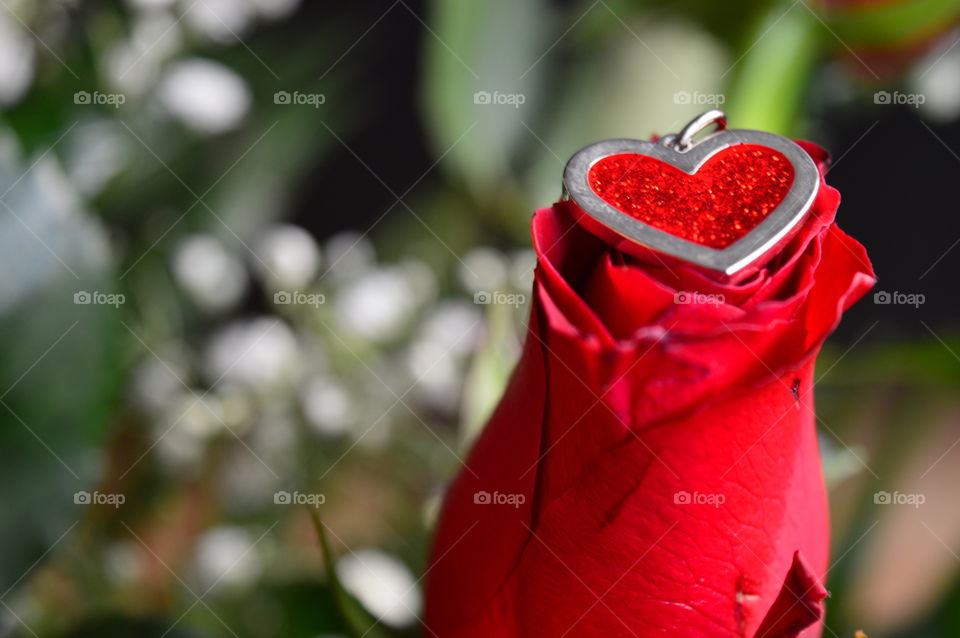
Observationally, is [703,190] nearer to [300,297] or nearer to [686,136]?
[686,136]

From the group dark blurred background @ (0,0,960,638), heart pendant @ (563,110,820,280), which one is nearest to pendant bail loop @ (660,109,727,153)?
heart pendant @ (563,110,820,280)

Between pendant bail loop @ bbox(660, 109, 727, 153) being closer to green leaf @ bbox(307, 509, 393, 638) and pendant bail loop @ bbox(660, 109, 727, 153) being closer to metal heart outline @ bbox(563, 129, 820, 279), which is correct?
metal heart outline @ bbox(563, 129, 820, 279)

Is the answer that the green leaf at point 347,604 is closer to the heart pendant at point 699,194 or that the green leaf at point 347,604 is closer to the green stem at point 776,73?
the heart pendant at point 699,194

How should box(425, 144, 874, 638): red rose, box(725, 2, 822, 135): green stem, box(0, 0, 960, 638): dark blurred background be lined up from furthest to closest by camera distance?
box(725, 2, 822, 135): green stem < box(0, 0, 960, 638): dark blurred background < box(425, 144, 874, 638): red rose

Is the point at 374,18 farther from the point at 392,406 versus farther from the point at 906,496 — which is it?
the point at 906,496

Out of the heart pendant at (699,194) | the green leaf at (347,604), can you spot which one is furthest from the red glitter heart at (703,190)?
the green leaf at (347,604)

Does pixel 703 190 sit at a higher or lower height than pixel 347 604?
higher

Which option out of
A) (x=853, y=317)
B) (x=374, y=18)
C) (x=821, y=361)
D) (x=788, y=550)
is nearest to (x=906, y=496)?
(x=821, y=361)

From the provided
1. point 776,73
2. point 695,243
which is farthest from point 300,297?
point 695,243
